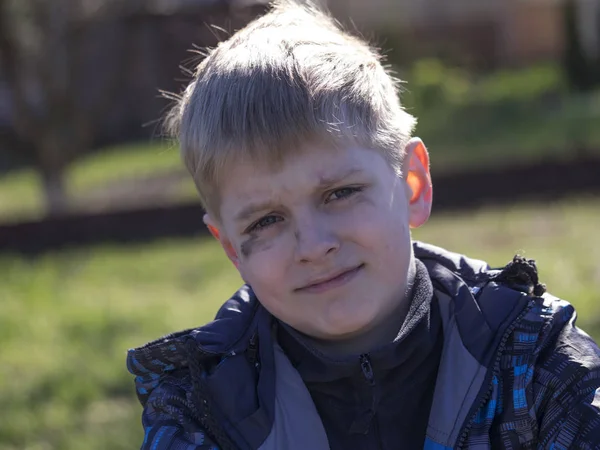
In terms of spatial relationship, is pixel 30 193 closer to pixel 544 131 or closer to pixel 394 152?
pixel 544 131

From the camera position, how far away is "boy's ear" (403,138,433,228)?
2.11 meters

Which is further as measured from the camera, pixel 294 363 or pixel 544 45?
pixel 544 45

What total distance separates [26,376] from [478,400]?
3.27m

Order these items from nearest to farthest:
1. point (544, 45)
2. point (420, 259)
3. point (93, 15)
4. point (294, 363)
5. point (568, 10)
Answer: point (294, 363)
point (420, 259)
point (93, 15)
point (568, 10)
point (544, 45)

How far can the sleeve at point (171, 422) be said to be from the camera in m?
1.89

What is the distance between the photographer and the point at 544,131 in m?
12.8

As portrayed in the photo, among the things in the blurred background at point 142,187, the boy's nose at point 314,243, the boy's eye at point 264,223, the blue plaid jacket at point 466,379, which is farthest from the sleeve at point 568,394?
the blurred background at point 142,187

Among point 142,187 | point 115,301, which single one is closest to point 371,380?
point 115,301

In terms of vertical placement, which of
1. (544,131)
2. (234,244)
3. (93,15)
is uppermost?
(234,244)

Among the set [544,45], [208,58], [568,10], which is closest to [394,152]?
[208,58]

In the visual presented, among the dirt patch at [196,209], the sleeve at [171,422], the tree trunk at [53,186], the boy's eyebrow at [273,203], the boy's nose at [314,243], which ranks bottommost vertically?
the tree trunk at [53,186]

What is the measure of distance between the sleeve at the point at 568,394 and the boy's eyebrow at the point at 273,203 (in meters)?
0.54

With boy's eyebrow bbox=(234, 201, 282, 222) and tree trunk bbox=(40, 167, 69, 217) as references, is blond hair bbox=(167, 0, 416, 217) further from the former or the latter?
tree trunk bbox=(40, 167, 69, 217)

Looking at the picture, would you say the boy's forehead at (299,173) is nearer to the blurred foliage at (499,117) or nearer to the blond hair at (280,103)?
the blond hair at (280,103)
